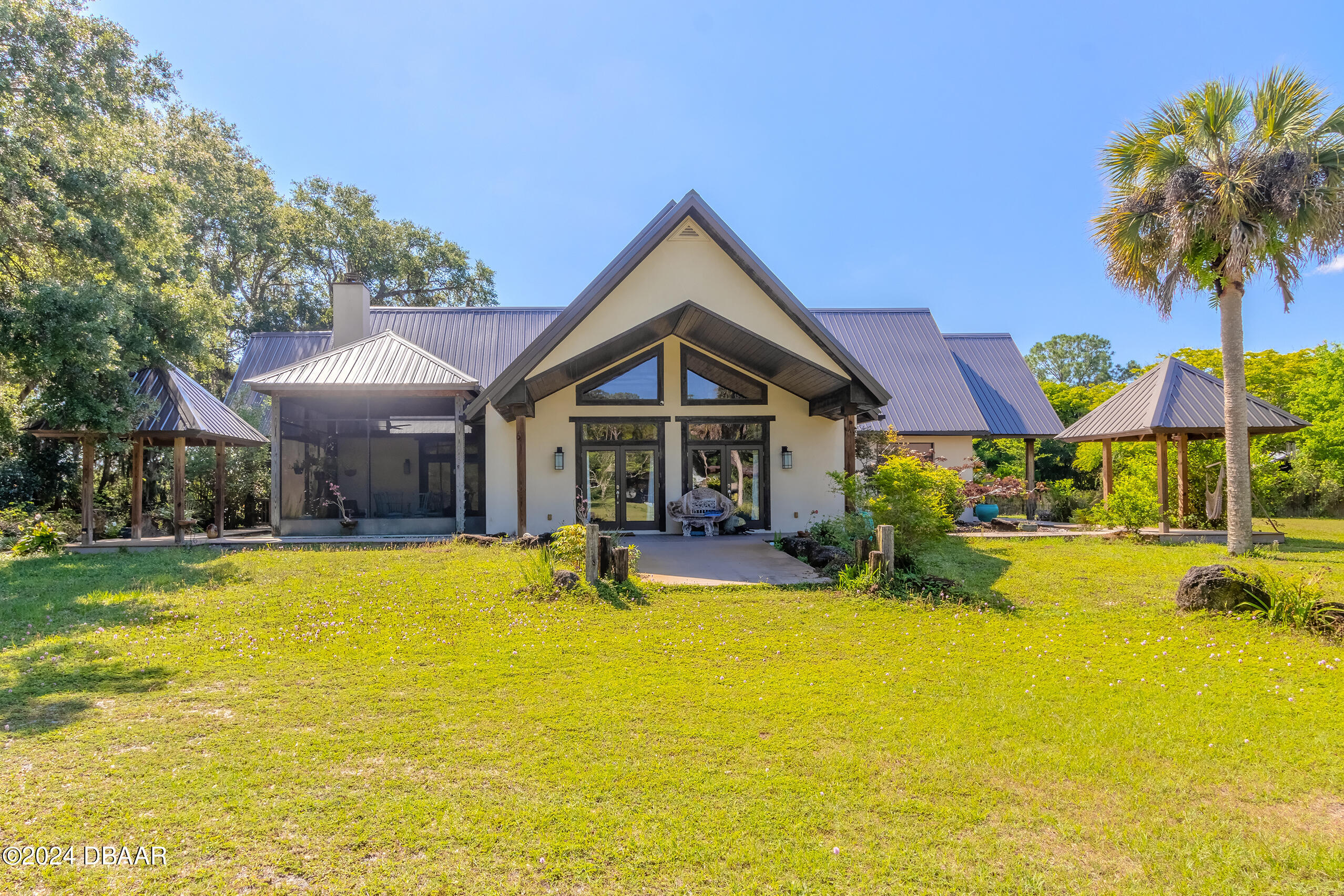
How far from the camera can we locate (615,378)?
13.7 meters

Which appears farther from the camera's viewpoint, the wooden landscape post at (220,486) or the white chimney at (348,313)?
the white chimney at (348,313)

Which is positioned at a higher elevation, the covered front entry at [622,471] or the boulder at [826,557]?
the covered front entry at [622,471]

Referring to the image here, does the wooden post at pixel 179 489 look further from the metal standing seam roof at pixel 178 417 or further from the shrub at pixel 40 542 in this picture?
the shrub at pixel 40 542

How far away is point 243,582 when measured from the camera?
8.73 metres

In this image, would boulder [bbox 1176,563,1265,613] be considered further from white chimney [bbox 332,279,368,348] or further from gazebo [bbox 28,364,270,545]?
white chimney [bbox 332,279,368,348]

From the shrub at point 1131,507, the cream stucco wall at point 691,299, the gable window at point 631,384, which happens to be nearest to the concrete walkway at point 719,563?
the gable window at point 631,384

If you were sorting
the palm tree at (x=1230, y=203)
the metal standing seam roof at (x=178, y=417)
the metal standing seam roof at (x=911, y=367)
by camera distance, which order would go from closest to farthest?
the palm tree at (x=1230, y=203) < the metal standing seam roof at (x=178, y=417) < the metal standing seam roof at (x=911, y=367)

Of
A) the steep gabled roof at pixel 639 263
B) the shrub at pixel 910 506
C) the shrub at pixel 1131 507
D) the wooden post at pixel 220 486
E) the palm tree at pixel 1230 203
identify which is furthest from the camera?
the wooden post at pixel 220 486

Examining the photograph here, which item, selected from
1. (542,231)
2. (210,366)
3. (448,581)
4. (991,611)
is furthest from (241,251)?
(991,611)

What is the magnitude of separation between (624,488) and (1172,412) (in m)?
12.0

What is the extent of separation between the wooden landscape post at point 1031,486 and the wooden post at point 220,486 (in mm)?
20030

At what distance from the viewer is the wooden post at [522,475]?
39.1ft

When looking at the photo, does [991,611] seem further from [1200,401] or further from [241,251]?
[241,251]

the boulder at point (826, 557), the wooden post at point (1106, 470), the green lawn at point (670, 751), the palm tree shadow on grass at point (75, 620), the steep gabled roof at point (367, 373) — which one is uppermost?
the steep gabled roof at point (367, 373)
